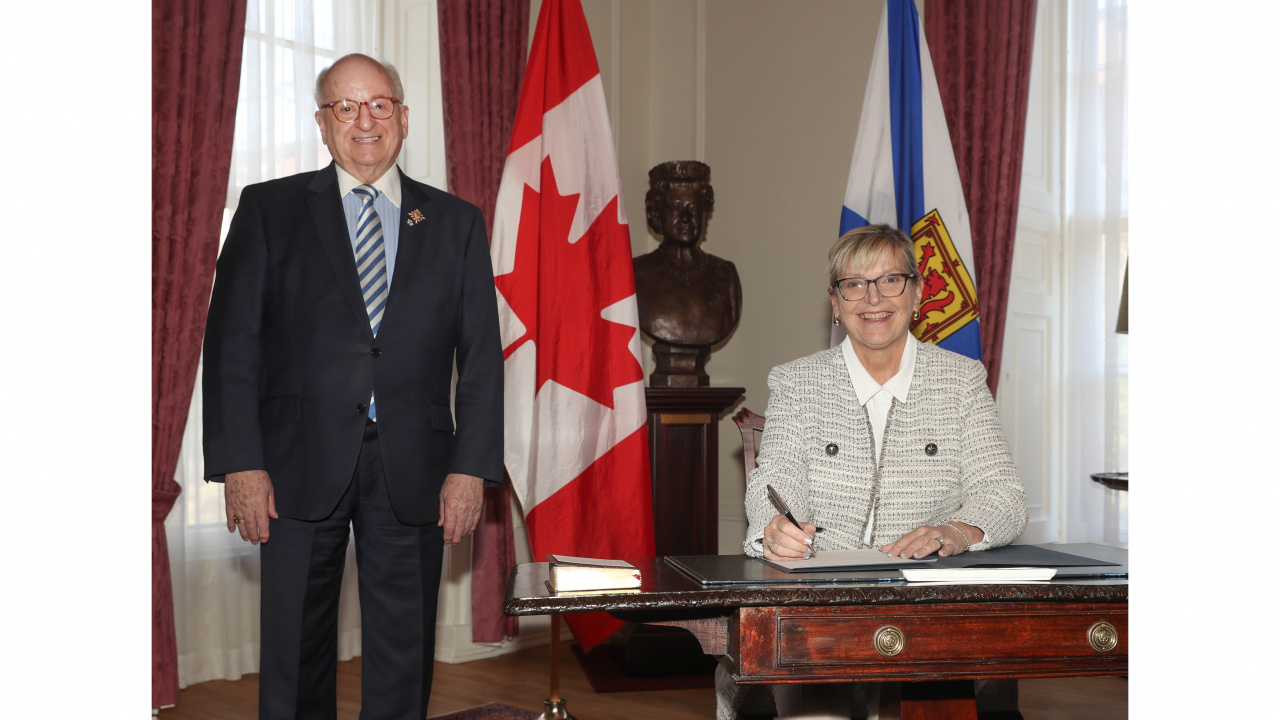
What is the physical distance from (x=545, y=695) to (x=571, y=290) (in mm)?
1354

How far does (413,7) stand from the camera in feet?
11.7

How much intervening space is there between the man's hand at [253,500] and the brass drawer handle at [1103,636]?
4.81 ft

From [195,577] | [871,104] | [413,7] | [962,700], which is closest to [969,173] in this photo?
[871,104]

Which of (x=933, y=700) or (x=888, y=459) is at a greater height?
(x=888, y=459)

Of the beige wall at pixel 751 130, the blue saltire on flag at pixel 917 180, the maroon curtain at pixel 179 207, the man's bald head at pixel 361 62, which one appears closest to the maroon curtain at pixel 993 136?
the beige wall at pixel 751 130

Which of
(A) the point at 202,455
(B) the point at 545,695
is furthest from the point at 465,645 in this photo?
(A) the point at 202,455

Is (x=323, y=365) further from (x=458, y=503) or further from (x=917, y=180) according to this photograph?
(x=917, y=180)

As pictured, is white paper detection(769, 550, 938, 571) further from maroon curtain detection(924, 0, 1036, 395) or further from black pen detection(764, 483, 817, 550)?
maroon curtain detection(924, 0, 1036, 395)

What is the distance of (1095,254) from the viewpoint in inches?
136

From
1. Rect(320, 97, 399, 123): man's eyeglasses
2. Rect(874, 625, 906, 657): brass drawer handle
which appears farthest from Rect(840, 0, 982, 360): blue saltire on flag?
Rect(874, 625, 906, 657): brass drawer handle

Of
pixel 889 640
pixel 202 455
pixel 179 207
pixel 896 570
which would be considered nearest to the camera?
pixel 889 640

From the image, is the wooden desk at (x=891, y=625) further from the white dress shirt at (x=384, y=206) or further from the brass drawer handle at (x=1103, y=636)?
the white dress shirt at (x=384, y=206)

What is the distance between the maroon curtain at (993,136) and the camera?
3.47 m

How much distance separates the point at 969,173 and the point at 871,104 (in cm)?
78
